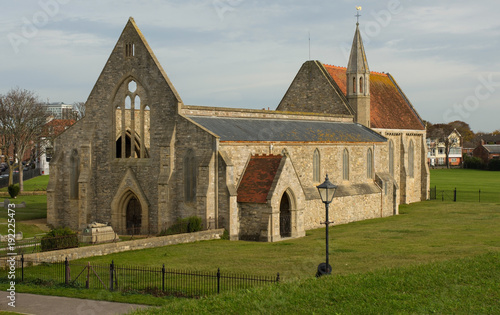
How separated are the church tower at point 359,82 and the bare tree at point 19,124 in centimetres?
3637

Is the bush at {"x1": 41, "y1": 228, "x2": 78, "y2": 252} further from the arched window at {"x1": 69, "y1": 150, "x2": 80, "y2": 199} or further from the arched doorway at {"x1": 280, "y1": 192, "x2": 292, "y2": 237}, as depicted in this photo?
the arched doorway at {"x1": 280, "y1": 192, "x2": 292, "y2": 237}

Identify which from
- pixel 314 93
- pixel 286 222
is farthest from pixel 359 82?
pixel 286 222

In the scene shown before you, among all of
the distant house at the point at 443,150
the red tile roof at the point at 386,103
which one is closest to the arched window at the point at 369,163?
the red tile roof at the point at 386,103

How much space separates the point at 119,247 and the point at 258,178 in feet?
34.2

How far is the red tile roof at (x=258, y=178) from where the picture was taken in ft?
121

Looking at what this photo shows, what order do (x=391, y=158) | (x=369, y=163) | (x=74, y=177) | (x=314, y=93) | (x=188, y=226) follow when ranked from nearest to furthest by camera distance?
(x=188, y=226)
(x=74, y=177)
(x=369, y=163)
(x=314, y=93)
(x=391, y=158)

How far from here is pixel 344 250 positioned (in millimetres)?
32000

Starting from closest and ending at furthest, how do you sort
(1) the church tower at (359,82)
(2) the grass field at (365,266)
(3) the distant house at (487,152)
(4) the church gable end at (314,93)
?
1. (2) the grass field at (365,266)
2. (1) the church tower at (359,82)
3. (4) the church gable end at (314,93)
4. (3) the distant house at (487,152)

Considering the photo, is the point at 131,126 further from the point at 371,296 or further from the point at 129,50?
the point at 371,296

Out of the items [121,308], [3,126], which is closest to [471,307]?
[121,308]

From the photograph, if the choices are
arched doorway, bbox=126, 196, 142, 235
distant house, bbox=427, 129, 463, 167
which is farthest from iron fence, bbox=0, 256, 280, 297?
distant house, bbox=427, 129, 463, 167

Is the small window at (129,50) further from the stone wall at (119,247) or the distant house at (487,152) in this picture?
the distant house at (487,152)

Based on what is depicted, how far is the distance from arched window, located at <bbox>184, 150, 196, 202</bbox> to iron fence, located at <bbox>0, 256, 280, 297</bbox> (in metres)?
11.8

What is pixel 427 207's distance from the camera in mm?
56719
